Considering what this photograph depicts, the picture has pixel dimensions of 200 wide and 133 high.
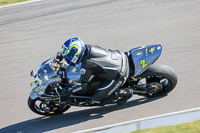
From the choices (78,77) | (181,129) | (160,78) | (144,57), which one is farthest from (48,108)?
(181,129)

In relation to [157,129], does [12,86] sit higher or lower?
higher

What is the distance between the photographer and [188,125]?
17.4 ft

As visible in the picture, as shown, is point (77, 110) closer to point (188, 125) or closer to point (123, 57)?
point (123, 57)

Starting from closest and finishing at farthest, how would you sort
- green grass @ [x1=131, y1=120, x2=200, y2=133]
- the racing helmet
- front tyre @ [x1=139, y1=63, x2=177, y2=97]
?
green grass @ [x1=131, y1=120, x2=200, y2=133], the racing helmet, front tyre @ [x1=139, y1=63, x2=177, y2=97]

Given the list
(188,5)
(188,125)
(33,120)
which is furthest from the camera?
(188,5)

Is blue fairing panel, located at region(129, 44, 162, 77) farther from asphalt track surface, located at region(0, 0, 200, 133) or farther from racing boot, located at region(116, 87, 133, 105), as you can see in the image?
asphalt track surface, located at region(0, 0, 200, 133)

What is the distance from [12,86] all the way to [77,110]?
82.1 inches

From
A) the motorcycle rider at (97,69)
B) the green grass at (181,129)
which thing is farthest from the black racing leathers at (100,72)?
the green grass at (181,129)

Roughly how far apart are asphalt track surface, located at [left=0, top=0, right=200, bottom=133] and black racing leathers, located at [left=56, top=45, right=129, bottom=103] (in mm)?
611

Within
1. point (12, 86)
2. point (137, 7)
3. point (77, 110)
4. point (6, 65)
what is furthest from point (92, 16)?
point (77, 110)

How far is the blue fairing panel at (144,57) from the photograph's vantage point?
5.99 m

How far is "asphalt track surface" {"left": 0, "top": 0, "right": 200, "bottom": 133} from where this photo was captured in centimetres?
638

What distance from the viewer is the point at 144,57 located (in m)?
6.04

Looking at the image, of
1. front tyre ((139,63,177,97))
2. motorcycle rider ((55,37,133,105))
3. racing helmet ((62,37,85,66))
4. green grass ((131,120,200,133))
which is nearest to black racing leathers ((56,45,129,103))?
motorcycle rider ((55,37,133,105))
